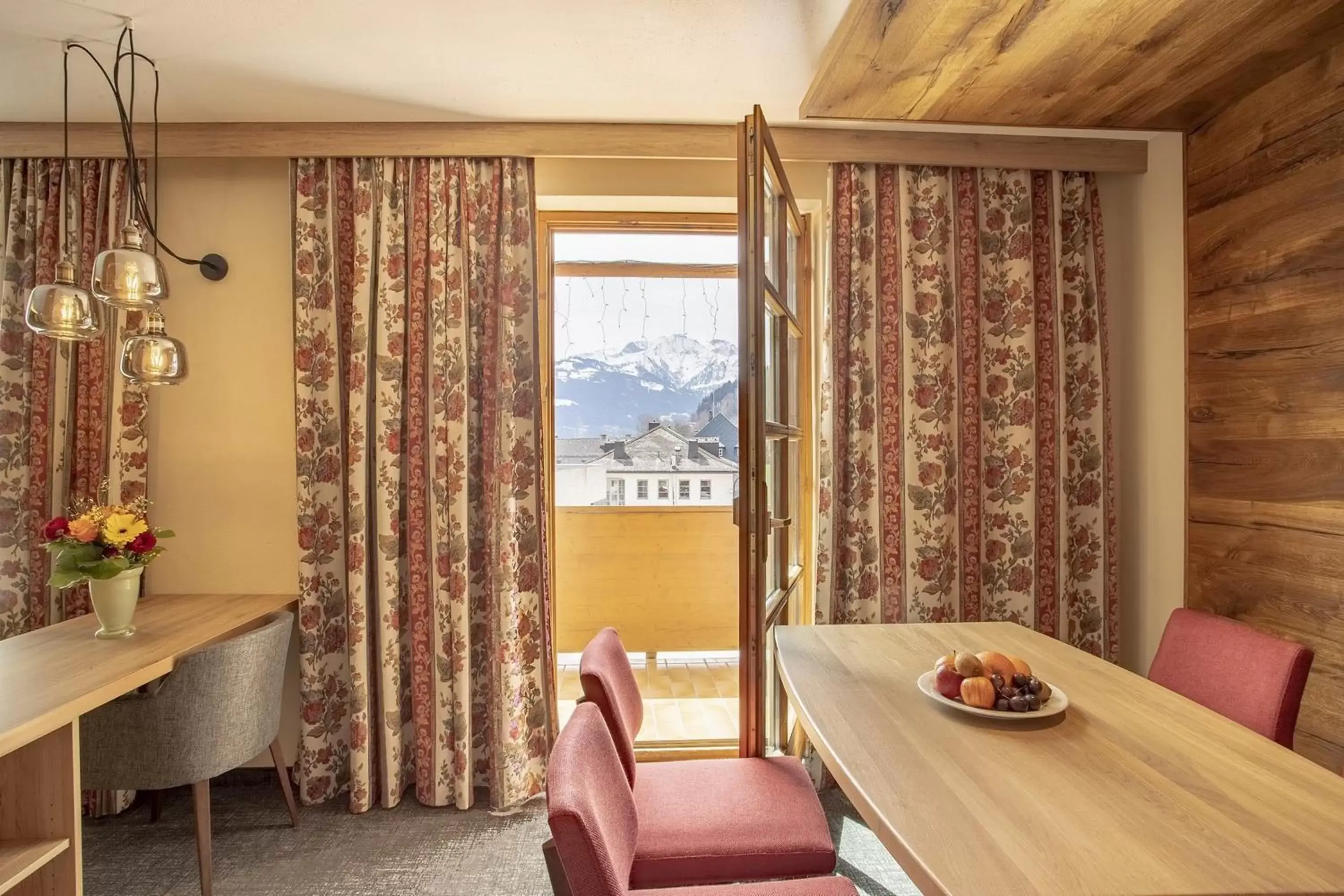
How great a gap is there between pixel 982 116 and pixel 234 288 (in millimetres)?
2747

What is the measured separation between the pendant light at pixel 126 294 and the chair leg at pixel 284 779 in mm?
1307

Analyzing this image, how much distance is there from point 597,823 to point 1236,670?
1.54m

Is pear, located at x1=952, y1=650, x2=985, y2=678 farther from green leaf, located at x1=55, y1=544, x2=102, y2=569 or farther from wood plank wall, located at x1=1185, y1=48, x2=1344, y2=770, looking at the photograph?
green leaf, located at x1=55, y1=544, x2=102, y2=569

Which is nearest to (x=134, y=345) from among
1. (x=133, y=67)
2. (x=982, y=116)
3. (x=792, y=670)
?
(x=133, y=67)

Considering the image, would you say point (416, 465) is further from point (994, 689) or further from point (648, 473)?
point (994, 689)

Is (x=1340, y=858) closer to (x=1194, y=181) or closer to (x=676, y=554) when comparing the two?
(x=1194, y=181)

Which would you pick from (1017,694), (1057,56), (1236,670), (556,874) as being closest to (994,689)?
(1017,694)

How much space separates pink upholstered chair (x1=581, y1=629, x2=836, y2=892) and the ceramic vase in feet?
4.85

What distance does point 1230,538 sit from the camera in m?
2.40

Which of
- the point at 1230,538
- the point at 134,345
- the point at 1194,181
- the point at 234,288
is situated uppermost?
the point at 1194,181

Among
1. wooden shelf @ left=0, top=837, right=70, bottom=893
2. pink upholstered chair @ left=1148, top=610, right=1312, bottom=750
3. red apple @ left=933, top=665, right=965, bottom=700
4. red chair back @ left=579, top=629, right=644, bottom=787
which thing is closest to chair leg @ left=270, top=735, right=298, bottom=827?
wooden shelf @ left=0, top=837, right=70, bottom=893

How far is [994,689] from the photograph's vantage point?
146 cm

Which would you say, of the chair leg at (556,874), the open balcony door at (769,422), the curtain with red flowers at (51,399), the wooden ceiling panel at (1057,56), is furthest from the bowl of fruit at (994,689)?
the curtain with red flowers at (51,399)

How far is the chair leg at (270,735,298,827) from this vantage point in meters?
2.48
